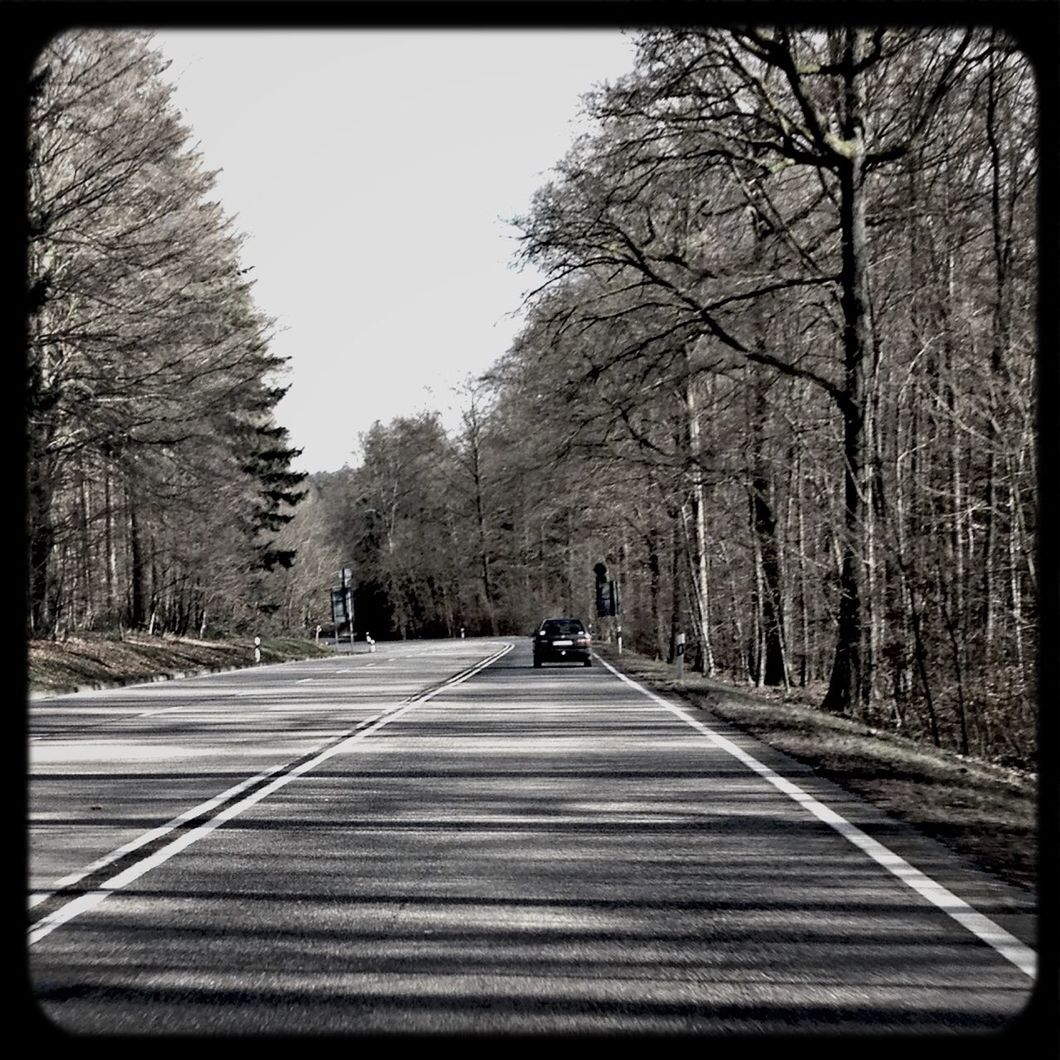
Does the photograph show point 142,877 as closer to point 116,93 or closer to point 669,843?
point 669,843

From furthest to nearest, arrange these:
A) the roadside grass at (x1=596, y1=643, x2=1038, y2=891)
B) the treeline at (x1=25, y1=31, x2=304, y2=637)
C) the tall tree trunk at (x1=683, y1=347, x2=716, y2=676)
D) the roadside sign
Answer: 1. the roadside sign
2. the tall tree trunk at (x1=683, y1=347, x2=716, y2=676)
3. the treeline at (x1=25, y1=31, x2=304, y2=637)
4. the roadside grass at (x1=596, y1=643, x2=1038, y2=891)

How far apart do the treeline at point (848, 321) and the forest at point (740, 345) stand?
0.09 meters

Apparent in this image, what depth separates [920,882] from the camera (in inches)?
305

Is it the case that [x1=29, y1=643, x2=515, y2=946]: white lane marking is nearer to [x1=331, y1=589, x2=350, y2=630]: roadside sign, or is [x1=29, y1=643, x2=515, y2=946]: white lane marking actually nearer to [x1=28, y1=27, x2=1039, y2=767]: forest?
[x1=28, y1=27, x2=1039, y2=767]: forest

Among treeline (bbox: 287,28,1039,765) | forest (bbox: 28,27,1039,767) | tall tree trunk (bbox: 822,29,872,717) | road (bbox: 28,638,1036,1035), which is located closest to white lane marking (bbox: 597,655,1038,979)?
road (bbox: 28,638,1036,1035)

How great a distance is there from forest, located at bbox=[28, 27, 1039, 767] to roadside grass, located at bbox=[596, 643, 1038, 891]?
5.04 feet

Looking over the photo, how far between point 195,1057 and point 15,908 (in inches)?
43.5

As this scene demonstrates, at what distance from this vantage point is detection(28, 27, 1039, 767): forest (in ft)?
60.7

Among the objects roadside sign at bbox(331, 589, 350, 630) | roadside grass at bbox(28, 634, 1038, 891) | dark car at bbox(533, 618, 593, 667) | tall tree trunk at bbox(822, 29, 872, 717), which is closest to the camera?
roadside grass at bbox(28, 634, 1038, 891)

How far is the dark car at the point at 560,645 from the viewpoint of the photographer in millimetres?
41469

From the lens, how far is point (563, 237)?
2327cm

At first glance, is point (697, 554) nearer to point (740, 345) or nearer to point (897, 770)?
point (740, 345)

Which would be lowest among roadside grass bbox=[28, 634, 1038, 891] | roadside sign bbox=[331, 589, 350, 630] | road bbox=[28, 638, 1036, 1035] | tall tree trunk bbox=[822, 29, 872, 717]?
roadside grass bbox=[28, 634, 1038, 891]

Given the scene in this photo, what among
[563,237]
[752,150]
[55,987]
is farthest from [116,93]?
[55,987]
